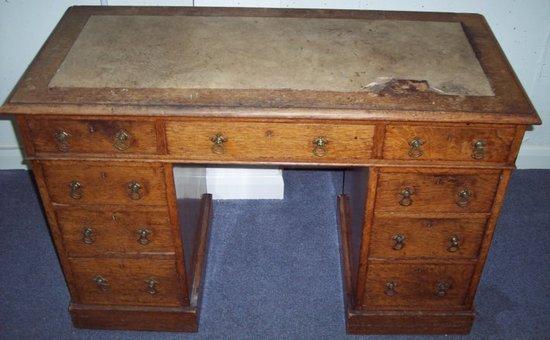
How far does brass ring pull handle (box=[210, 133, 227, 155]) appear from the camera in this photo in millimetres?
1669

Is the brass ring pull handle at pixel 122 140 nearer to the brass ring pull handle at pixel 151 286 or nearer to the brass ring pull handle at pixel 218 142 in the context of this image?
the brass ring pull handle at pixel 218 142

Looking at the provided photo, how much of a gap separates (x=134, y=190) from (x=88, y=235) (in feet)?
0.90

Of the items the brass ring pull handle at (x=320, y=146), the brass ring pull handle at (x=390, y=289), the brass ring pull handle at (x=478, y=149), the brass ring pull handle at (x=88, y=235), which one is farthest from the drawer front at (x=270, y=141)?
the brass ring pull handle at (x=390, y=289)

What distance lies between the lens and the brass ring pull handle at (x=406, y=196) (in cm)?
178

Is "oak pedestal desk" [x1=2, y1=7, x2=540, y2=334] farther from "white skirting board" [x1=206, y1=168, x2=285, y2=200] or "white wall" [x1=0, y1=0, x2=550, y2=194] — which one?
"white skirting board" [x1=206, y1=168, x2=285, y2=200]

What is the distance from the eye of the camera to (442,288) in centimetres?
204

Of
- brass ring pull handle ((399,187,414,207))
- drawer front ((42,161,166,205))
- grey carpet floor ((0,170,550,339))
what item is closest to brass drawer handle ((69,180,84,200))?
drawer front ((42,161,166,205))

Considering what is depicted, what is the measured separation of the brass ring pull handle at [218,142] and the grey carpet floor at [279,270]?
34.4 inches

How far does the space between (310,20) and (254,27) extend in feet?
0.71

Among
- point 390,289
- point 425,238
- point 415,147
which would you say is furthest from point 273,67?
point 390,289

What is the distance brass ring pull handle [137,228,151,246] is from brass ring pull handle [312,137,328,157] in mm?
666

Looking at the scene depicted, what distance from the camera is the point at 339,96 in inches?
64.4

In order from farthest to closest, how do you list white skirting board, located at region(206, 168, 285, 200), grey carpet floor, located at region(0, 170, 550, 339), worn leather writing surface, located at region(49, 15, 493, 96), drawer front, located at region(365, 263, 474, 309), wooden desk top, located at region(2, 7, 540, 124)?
white skirting board, located at region(206, 168, 285, 200) < grey carpet floor, located at region(0, 170, 550, 339) < drawer front, located at region(365, 263, 474, 309) < worn leather writing surface, located at region(49, 15, 493, 96) < wooden desk top, located at region(2, 7, 540, 124)

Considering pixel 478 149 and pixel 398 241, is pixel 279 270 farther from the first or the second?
pixel 478 149
